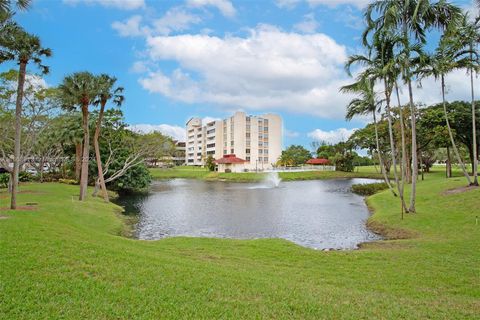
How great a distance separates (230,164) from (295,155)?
33.3 m

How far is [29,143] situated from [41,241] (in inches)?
1067

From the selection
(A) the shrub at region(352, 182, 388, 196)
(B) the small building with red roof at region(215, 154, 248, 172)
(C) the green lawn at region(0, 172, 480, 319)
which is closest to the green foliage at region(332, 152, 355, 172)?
(B) the small building with red roof at region(215, 154, 248, 172)

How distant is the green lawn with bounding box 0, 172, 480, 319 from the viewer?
608 cm

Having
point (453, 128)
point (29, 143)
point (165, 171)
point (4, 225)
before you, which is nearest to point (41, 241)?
point (4, 225)

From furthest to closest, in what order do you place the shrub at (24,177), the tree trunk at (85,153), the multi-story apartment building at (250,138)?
the multi-story apartment building at (250,138) → the shrub at (24,177) → the tree trunk at (85,153)

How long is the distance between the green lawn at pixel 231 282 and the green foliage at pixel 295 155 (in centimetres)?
8803

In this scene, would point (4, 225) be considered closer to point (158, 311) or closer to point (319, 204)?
point (158, 311)

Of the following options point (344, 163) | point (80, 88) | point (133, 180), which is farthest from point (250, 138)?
point (80, 88)

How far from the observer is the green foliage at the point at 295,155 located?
101m

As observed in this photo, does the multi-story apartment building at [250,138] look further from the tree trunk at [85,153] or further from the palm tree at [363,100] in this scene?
the palm tree at [363,100]

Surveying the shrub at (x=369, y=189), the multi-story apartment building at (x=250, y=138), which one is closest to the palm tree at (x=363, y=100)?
the shrub at (x=369, y=189)

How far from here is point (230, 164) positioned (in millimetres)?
87750

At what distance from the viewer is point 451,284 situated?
872 centimetres

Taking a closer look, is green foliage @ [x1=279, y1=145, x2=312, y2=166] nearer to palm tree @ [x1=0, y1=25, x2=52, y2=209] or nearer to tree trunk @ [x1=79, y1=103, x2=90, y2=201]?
tree trunk @ [x1=79, y1=103, x2=90, y2=201]
